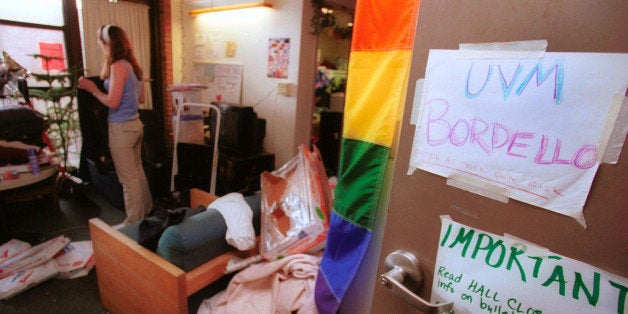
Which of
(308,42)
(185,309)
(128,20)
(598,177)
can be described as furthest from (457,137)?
(128,20)

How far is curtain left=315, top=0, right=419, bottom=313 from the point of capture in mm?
808

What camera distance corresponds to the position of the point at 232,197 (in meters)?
1.71

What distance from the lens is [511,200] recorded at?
52 centimetres

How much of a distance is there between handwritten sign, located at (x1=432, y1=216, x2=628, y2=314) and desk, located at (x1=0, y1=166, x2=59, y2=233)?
2862mm

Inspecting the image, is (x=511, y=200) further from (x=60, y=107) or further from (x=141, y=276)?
(x=60, y=107)

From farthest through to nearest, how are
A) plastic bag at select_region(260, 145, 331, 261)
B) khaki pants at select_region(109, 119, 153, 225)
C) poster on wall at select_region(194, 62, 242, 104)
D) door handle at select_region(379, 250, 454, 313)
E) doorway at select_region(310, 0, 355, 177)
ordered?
doorway at select_region(310, 0, 355, 177)
poster on wall at select_region(194, 62, 242, 104)
khaki pants at select_region(109, 119, 153, 225)
plastic bag at select_region(260, 145, 331, 261)
door handle at select_region(379, 250, 454, 313)

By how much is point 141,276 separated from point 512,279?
1.47 m

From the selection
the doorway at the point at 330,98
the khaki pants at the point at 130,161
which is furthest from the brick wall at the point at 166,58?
the doorway at the point at 330,98

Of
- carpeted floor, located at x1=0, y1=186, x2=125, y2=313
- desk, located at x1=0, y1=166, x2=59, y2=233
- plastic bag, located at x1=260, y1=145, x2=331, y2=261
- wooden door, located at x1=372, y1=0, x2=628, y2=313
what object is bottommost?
carpeted floor, located at x1=0, y1=186, x2=125, y2=313

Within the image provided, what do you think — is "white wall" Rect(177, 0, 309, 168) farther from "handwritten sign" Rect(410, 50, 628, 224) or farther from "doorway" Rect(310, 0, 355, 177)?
"handwritten sign" Rect(410, 50, 628, 224)

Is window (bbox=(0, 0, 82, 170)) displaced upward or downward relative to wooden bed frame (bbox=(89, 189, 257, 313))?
upward

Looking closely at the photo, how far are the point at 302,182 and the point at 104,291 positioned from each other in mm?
1279

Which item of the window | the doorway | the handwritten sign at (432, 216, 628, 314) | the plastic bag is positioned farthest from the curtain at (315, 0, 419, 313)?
the window

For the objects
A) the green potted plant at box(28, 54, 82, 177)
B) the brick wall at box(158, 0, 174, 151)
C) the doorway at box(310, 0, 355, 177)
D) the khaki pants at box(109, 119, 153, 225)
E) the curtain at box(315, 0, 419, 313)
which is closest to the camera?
the curtain at box(315, 0, 419, 313)
